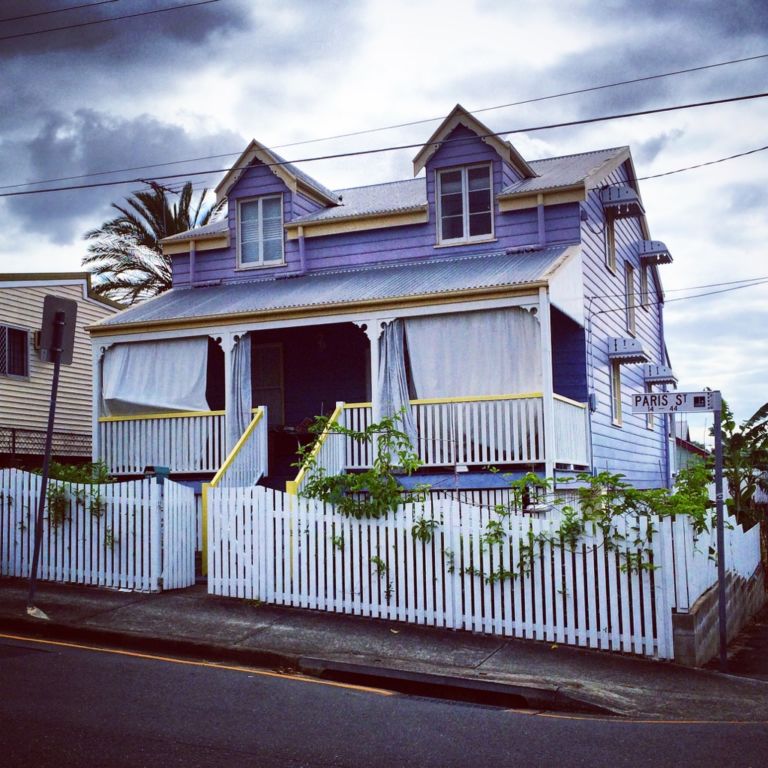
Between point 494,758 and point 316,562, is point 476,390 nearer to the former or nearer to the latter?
point 316,562

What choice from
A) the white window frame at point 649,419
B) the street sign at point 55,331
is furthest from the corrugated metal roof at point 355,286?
the white window frame at point 649,419

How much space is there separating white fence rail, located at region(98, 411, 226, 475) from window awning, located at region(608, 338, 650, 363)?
26.7ft

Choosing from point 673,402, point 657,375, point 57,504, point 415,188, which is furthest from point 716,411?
point 657,375

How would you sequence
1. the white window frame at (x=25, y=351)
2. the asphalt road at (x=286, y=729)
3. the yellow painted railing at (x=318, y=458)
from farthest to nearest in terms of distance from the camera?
the white window frame at (x=25, y=351) < the yellow painted railing at (x=318, y=458) < the asphalt road at (x=286, y=729)

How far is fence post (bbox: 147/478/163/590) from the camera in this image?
1189cm

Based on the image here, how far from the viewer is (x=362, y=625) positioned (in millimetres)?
10477

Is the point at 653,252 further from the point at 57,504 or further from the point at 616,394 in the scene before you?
the point at 57,504

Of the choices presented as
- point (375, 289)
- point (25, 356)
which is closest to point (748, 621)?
point (375, 289)

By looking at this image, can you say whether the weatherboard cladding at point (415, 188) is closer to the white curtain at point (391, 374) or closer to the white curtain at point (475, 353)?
the white curtain at point (475, 353)

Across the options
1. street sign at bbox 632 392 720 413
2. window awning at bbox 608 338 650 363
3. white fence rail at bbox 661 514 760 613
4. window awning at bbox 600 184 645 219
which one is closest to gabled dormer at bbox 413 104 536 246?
window awning at bbox 600 184 645 219

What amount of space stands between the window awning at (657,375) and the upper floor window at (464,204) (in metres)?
6.54

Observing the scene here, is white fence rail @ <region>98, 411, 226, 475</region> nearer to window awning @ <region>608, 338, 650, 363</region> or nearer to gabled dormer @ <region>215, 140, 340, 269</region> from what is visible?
gabled dormer @ <region>215, 140, 340, 269</region>

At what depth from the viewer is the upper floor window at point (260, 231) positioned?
19.9m

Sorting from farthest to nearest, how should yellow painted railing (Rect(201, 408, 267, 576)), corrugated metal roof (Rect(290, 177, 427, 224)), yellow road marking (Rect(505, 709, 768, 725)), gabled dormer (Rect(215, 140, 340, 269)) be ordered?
gabled dormer (Rect(215, 140, 340, 269)), corrugated metal roof (Rect(290, 177, 427, 224)), yellow painted railing (Rect(201, 408, 267, 576)), yellow road marking (Rect(505, 709, 768, 725))
